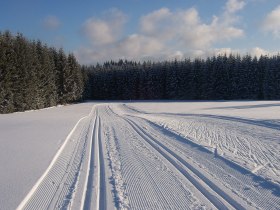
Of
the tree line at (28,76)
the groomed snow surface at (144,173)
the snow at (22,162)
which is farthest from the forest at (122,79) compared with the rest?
the groomed snow surface at (144,173)

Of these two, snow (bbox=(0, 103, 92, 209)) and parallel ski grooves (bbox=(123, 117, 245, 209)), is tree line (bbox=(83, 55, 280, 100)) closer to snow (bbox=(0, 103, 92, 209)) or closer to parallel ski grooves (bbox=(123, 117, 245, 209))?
snow (bbox=(0, 103, 92, 209))

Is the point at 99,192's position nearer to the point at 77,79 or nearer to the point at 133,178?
the point at 133,178

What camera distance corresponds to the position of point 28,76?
4616 cm

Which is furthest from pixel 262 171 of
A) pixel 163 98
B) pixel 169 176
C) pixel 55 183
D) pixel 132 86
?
pixel 132 86

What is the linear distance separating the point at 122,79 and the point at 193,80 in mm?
23247

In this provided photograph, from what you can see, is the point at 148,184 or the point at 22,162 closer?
the point at 148,184

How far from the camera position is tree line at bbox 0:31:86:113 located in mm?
40812

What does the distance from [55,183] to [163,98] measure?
270ft

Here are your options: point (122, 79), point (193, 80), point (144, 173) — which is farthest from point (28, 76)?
point (122, 79)

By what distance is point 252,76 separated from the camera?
7269 centimetres

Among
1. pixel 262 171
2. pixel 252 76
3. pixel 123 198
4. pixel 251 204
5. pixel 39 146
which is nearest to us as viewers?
pixel 251 204

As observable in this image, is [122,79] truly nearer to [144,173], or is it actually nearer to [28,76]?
[28,76]

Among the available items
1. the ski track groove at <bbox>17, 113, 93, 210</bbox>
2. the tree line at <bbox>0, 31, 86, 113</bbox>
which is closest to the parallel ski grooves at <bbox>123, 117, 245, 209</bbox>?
the ski track groove at <bbox>17, 113, 93, 210</bbox>

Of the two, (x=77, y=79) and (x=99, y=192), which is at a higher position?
(x=77, y=79)
